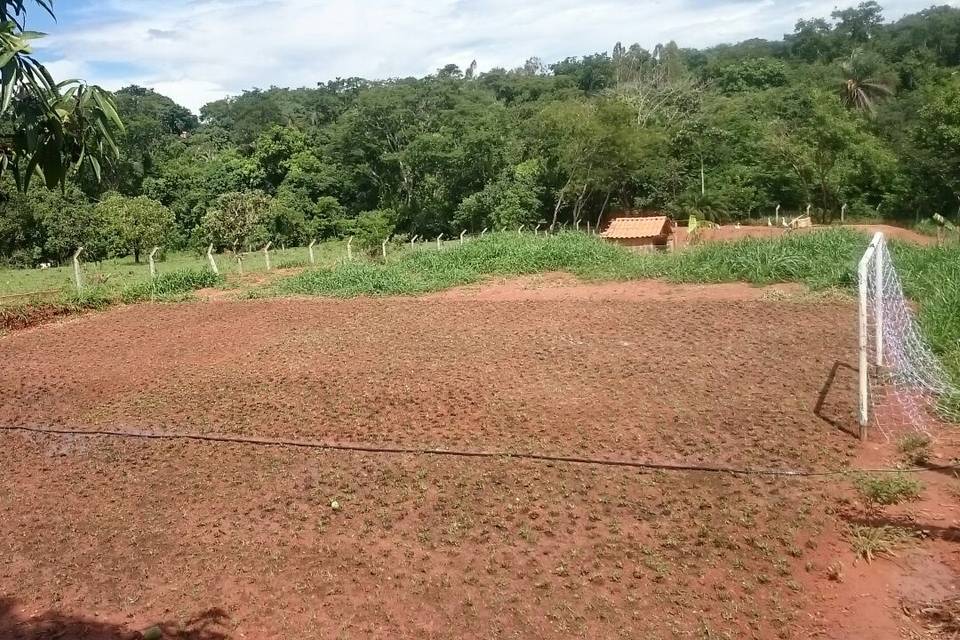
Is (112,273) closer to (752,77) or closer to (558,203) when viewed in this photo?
(558,203)

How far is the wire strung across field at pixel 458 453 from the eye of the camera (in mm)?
→ 4566

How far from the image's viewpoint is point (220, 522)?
4527mm

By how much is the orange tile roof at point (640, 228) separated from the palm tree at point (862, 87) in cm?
1772

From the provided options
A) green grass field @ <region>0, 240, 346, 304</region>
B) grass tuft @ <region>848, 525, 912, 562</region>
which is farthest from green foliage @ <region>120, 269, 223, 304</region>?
grass tuft @ <region>848, 525, 912, 562</region>

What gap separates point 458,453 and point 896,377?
3.70m

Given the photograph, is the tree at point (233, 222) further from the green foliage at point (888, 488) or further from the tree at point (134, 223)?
the green foliage at point (888, 488)

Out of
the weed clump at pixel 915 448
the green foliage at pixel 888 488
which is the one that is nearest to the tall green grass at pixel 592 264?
the weed clump at pixel 915 448

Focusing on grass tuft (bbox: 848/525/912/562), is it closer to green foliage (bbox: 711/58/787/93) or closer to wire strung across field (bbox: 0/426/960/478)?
wire strung across field (bbox: 0/426/960/478)

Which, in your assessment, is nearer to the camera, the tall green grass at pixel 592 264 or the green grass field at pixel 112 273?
the tall green grass at pixel 592 264

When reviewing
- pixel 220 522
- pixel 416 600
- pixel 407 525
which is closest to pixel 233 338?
pixel 220 522

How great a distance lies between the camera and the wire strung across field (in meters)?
4.57

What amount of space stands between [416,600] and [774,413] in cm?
330

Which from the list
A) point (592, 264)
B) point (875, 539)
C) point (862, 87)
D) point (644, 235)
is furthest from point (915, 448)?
point (862, 87)

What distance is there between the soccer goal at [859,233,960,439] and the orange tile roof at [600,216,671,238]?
10.1m
